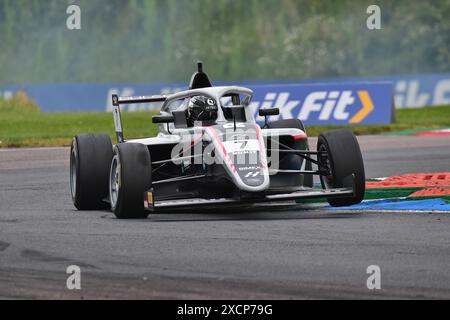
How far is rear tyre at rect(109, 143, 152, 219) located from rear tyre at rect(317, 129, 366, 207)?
1.86 meters

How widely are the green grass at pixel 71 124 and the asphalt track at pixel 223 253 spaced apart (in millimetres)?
12676

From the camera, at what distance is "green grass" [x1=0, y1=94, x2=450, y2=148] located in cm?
2653

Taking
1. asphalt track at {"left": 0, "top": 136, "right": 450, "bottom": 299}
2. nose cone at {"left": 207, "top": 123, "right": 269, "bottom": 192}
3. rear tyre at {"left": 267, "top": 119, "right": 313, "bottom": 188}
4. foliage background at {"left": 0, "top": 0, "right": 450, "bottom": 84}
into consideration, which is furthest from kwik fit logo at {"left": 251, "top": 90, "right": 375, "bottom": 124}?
foliage background at {"left": 0, "top": 0, "right": 450, "bottom": 84}

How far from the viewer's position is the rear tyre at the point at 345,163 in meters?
12.1

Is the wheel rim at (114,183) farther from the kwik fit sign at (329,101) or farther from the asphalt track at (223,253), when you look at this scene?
the kwik fit sign at (329,101)

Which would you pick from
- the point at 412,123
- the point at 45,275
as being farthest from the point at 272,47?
the point at 45,275

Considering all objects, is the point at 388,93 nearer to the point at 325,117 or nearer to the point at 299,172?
the point at 325,117

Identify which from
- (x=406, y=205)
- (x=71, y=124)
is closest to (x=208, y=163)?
(x=406, y=205)

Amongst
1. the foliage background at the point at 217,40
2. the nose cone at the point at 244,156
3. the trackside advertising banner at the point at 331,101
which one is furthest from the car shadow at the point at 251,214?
the foliage background at the point at 217,40

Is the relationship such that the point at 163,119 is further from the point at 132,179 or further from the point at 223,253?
the point at 223,253

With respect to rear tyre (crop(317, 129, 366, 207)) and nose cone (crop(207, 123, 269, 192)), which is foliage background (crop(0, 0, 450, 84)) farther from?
nose cone (crop(207, 123, 269, 192))

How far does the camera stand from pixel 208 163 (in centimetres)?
1223

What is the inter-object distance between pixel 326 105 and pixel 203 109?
51.5 feet

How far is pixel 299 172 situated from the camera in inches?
481
